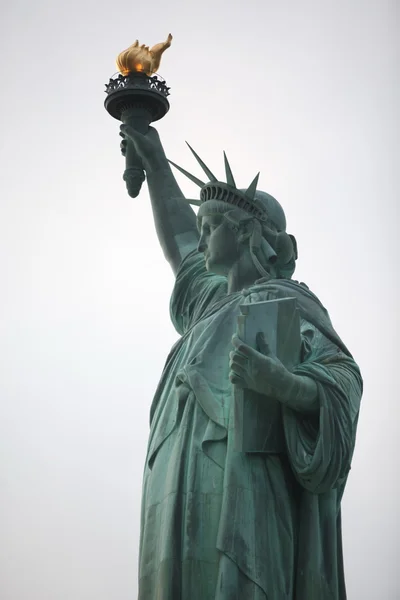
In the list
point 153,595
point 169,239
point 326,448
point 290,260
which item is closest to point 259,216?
point 290,260

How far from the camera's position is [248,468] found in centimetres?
1184

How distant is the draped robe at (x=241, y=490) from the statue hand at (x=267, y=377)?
0.58ft

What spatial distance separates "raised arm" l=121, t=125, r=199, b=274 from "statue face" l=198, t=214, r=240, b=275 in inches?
45.4

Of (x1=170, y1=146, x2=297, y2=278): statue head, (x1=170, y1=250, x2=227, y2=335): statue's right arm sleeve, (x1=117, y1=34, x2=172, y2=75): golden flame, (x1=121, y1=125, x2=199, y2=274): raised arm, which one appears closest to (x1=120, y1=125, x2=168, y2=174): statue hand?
(x1=121, y1=125, x2=199, y2=274): raised arm

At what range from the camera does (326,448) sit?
1173cm

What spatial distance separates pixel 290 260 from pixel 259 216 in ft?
1.88

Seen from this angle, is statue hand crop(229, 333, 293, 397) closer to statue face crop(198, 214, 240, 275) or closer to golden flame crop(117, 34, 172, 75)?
statue face crop(198, 214, 240, 275)

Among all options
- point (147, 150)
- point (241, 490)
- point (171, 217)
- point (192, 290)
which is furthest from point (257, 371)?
point (147, 150)

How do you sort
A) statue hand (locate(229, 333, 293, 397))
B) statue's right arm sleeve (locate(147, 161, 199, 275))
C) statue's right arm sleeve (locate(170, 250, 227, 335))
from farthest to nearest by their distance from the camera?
statue's right arm sleeve (locate(147, 161, 199, 275))
statue's right arm sleeve (locate(170, 250, 227, 335))
statue hand (locate(229, 333, 293, 397))

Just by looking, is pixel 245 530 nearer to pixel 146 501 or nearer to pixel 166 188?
pixel 146 501

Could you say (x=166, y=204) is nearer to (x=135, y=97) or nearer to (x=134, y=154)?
(x=134, y=154)

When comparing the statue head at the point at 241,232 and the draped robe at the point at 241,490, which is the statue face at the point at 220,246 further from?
the draped robe at the point at 241,490

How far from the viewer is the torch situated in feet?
50.1

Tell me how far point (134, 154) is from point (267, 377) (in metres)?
4.75
